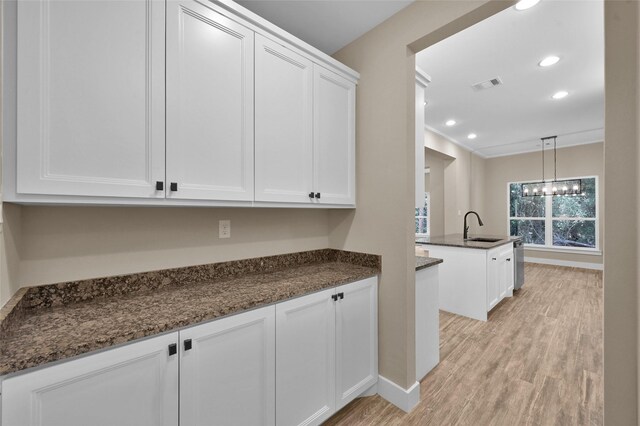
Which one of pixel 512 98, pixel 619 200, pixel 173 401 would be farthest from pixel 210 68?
pixel 512 98

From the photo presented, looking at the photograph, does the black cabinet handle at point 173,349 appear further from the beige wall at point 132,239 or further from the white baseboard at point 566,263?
the white baseboard at point 566,263

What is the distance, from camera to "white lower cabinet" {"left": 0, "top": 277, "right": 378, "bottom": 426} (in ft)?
2.88

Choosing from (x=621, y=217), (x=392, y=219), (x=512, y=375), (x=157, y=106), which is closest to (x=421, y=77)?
(x=392, y=219)

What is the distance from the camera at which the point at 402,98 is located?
182 cm

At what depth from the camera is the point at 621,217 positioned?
1064 mm

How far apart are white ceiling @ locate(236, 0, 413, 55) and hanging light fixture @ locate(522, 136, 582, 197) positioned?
17.9 feet

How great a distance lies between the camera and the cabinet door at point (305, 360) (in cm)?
142

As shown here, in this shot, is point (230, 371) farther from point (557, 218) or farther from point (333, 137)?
point (557, 218)

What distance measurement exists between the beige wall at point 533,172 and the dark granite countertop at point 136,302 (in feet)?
21.3

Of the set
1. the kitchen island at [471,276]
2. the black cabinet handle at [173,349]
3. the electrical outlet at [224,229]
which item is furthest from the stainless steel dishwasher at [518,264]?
the black cabinet handle at [173,349]

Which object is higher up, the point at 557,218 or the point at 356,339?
the point at 557,218

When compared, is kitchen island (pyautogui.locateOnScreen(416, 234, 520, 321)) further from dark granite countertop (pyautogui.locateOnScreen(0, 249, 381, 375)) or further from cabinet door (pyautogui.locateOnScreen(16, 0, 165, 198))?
cabinet door (pyautogui.locateOnScreen(16, 0, 165, 198))

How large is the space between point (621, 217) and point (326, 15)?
1906mm

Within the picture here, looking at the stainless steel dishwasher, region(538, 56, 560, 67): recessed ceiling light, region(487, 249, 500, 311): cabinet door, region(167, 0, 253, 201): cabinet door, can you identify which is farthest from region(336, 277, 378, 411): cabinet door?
the stainless steel dishwasher
